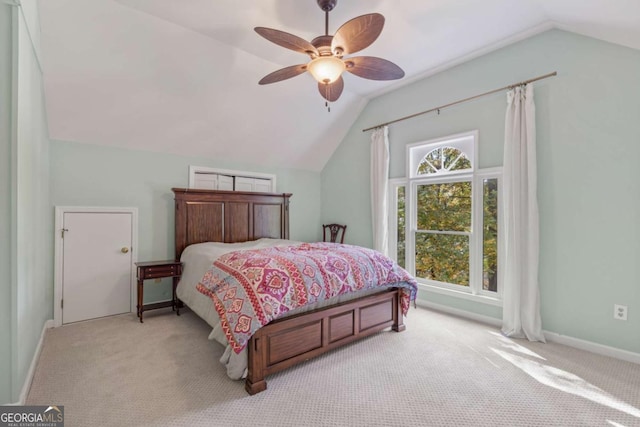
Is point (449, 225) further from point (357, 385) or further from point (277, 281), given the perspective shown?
point (277, 281)

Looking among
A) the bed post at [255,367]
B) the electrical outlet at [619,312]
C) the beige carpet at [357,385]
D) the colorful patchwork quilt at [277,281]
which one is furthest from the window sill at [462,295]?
the bed post at [255,367]

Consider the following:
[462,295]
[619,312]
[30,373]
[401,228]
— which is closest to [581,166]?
[619,312]

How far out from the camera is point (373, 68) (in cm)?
248

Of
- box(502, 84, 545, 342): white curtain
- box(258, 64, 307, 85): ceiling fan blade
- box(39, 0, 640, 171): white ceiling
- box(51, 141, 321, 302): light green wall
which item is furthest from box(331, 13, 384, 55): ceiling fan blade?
box(51, 141, 321, 302): light green wall

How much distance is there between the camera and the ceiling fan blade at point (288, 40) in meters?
2.11

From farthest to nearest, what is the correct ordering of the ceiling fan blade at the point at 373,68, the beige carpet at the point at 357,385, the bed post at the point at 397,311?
the bed post at the point at 397,311, the ceiling fan blade at the point at 373,68, the beige carpet at the point at 357,385

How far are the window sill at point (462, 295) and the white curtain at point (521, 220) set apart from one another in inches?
9.3

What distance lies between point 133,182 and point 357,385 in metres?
3.71

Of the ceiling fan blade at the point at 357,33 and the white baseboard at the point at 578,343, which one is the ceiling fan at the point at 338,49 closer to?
the ceiling fan blade at the point at 357,33

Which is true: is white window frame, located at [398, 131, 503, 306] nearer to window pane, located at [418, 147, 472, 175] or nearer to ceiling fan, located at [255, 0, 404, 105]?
window pane, located at [418, 147, 472, 175]

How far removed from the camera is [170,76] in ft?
11.0

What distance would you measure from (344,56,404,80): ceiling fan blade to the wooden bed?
212 cm

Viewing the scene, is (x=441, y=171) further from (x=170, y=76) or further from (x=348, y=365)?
(x=170, y=76)

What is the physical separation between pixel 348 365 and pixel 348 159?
3.64 metres
